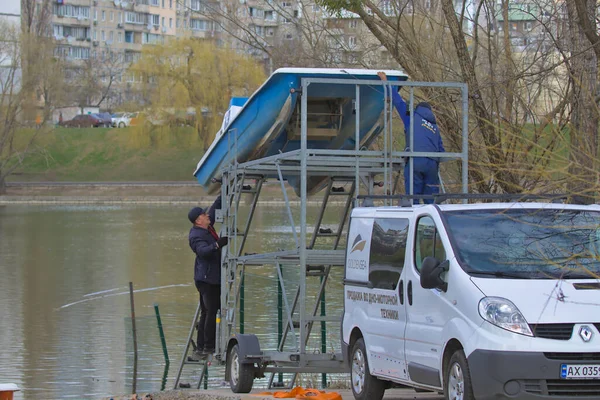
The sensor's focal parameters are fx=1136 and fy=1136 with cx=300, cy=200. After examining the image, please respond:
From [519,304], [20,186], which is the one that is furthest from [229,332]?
[20,186]

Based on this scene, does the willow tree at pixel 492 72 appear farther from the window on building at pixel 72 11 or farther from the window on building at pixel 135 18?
the window on building at pixel 135 18

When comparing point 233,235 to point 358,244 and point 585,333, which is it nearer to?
point 358,244

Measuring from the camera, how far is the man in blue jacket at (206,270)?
1503cm

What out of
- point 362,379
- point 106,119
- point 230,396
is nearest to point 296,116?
point 230,396

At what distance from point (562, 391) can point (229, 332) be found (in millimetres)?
6954

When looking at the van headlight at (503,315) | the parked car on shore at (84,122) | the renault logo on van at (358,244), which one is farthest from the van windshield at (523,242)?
the parked car on shore at (84,122)

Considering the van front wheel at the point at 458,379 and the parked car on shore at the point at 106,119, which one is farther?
the parked car on shore at the point at 106,119

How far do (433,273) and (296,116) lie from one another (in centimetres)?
539

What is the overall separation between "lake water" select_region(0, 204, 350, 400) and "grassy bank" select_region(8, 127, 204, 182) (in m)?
32.8

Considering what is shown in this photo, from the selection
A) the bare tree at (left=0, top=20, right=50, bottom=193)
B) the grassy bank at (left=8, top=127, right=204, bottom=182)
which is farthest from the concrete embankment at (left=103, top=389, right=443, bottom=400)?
the grassy bank at (left=8, top=127, right=204, bottom=182)

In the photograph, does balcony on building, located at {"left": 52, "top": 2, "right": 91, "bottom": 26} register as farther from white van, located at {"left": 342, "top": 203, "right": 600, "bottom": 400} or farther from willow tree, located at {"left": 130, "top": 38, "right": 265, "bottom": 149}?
white van, located at {"left": 342, "top": 203, "right": 600, "bottom": 400}

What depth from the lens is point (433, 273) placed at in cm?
929

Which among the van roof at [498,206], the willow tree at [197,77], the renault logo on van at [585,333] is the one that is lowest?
the renault logo on van at [585,333]

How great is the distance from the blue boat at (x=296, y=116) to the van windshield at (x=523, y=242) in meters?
3.79
